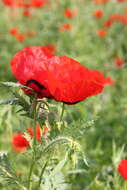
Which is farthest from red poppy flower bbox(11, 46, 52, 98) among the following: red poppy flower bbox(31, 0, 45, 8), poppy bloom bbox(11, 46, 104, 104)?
red poppy flower bbox(31, 0, 45, 8)

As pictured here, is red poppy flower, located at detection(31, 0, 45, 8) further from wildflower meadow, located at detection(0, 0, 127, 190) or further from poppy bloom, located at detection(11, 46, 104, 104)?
poppy bloom, located at detection(11, 46, 104, 104)

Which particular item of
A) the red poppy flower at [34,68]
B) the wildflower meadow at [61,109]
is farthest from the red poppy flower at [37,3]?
the red poppy flower at [34,68]

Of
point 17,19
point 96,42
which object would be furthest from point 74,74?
point 17,19

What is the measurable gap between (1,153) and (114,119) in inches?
74.2

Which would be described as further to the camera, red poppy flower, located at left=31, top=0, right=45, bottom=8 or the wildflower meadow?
red poppy flower, located at left=31, top=0, right=45, bottom=8

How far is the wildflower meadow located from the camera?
121cm

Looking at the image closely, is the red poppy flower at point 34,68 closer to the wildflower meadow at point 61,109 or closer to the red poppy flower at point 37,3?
the wildflower meadow at point 61,109

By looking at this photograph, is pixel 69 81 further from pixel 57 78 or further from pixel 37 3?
pixel 37 3

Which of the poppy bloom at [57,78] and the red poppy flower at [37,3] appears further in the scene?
the red poppy flower at [37,3]

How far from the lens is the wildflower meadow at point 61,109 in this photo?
1.21 metres

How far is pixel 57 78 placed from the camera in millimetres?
1197

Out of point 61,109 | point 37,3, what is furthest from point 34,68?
point 37,3

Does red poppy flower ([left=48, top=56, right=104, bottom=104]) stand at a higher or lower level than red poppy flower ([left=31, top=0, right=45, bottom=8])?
lower

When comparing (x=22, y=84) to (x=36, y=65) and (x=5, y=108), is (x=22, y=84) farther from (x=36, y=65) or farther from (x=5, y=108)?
(x=5, y=108)
